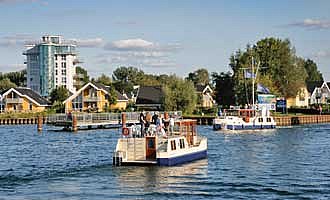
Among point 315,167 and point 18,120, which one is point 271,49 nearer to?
point 18,120

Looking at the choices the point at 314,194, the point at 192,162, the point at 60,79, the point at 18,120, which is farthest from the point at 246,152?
the point at 60,79

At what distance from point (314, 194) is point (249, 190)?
3290 mm

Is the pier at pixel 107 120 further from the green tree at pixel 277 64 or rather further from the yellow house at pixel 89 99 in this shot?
the yellow house at pixel 89 99

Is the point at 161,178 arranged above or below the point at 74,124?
below

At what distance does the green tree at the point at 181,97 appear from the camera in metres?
120

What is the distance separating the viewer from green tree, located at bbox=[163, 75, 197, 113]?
120 metres

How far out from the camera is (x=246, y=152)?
53688 mm

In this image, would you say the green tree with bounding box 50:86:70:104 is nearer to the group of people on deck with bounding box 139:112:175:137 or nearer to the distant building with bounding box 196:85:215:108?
the distant building with bounding box 196:85:215:108

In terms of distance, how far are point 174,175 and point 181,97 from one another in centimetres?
8231

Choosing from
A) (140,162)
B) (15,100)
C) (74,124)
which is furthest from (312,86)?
(140,162)

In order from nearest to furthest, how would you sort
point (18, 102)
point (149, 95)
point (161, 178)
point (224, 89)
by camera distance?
point (161, 178) < point (224, 89) < point (18, 102) < point (149, 95)

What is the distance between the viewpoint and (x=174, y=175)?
3856cm

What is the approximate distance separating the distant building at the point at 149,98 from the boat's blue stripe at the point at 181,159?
9197cm

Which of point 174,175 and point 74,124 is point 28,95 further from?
point 174,175
